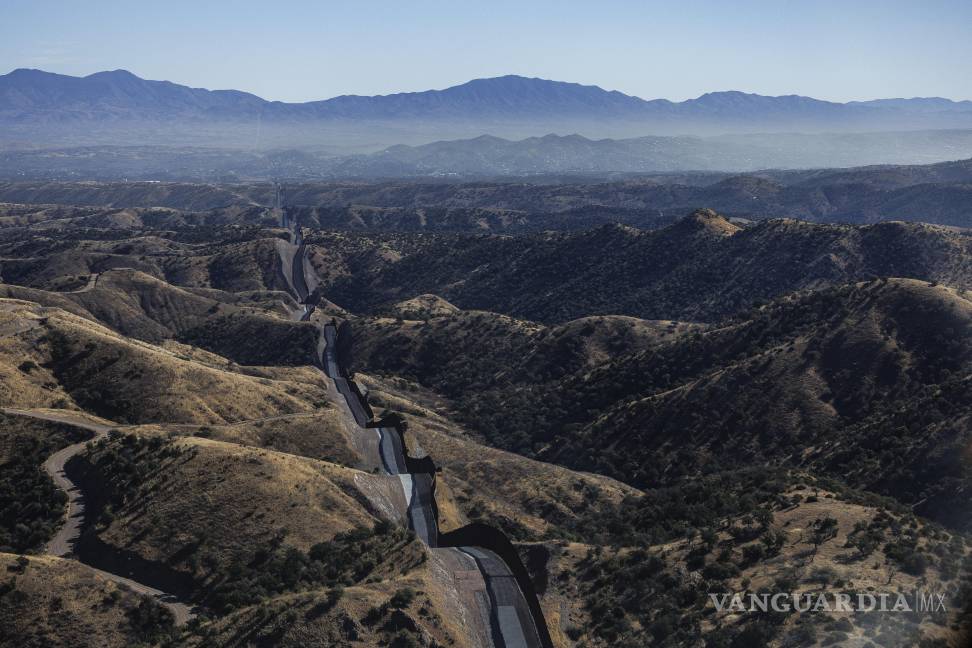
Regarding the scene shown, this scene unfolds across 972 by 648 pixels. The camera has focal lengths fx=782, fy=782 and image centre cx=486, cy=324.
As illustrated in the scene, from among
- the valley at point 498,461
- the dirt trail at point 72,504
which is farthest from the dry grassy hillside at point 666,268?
the dirt trail at point 72,504

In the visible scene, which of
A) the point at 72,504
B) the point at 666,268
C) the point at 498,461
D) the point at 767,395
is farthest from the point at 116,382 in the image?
the point at 666,268

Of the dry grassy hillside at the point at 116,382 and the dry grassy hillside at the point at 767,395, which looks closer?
the dry grassy hillside at the point at 767,395

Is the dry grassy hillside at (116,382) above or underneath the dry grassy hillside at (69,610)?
above

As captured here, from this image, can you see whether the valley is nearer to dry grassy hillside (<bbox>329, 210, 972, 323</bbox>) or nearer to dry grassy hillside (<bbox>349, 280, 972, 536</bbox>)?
dry grassy hillside (<bbox>349, 280, 972, 536</bbox>)

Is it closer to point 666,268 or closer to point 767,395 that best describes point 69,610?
point 767,395

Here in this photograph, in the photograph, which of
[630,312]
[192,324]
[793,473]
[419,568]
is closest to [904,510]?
[793,473]

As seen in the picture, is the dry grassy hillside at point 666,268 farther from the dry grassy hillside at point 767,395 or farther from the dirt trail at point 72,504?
the dirt trail at point 72,504

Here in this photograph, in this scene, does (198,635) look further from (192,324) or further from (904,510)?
(192,324)

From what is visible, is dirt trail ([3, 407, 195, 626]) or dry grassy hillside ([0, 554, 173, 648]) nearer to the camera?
dry grassy hillside ([0, 554, 173, 648])

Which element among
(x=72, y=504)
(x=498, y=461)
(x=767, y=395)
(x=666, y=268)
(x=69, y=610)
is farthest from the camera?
(x=666, y=268)

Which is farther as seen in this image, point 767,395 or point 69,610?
point 767,395

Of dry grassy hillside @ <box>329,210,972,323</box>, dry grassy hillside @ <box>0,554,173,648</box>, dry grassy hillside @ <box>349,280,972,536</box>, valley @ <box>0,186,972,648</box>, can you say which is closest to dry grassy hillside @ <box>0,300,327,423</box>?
valley @ <box>0,186,972,648</box>
